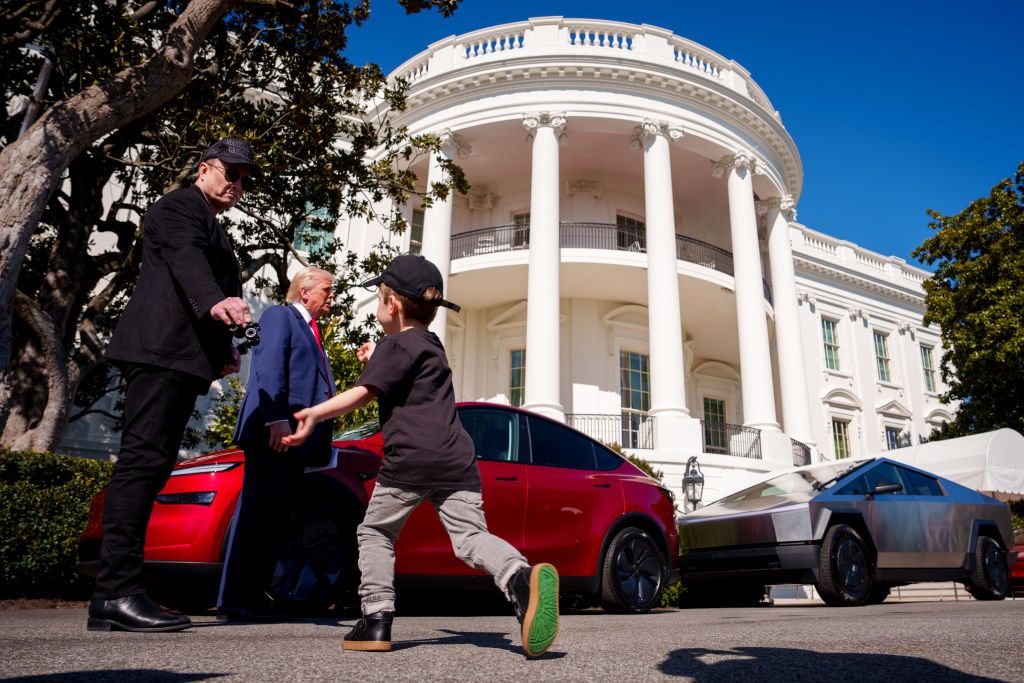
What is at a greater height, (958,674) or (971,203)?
(971,203)

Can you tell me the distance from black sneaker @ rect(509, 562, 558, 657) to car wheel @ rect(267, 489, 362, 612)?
1.99 meters

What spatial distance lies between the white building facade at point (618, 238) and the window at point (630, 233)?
0.21ft

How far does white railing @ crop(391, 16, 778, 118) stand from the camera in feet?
59.8

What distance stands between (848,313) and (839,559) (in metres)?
25.3

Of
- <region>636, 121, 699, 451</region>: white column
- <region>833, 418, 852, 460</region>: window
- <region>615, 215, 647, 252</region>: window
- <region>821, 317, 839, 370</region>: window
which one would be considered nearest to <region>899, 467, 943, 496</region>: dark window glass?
<region>636, 121, 699, 451</region>: white column

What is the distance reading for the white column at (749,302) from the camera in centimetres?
1719

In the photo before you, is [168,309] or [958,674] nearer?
[958,674]

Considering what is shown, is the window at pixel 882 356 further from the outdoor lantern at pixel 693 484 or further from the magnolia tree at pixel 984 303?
the outdoor lantern at pixel 693 484

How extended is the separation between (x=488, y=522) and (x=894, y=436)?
92.5 ft

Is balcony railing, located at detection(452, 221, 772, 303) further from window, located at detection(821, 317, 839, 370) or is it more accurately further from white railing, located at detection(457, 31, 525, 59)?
window, located at detection(821, 317, 839, 370)

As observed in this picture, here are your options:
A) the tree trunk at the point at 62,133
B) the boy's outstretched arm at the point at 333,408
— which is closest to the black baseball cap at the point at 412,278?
the boy's outstretched arm at the point at 333,408

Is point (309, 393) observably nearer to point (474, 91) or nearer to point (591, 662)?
point (591, 662)

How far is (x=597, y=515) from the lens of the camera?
5273mm

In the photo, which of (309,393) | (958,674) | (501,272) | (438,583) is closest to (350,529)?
(438,583)
